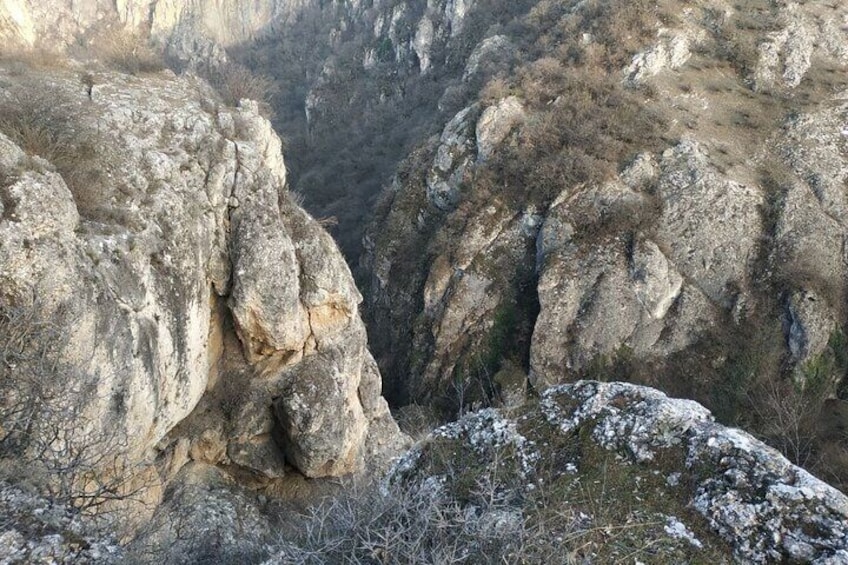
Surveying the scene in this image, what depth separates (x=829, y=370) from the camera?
72.4ft

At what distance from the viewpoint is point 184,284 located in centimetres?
1270

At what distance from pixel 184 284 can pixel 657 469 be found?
1131 cm

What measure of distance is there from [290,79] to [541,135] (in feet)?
182

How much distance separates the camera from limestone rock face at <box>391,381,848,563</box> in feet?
13.1

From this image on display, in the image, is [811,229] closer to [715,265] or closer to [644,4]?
[715,265]

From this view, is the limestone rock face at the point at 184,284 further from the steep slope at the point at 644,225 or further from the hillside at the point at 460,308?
the steep slope at the point at 644,225

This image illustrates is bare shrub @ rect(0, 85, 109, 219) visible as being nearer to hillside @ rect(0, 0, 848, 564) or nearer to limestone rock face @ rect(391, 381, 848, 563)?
hillside @ rect(0, 0, 848, 564)

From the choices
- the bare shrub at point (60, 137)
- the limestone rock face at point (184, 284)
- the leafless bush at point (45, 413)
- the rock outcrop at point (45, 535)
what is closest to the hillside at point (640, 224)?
the limestone rock face at point (184, 284)

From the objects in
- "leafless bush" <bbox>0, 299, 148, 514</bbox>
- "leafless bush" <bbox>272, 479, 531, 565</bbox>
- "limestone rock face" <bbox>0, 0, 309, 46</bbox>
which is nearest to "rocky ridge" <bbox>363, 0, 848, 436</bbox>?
"leafless bush" <bbox>0, 299, 148, 514</bbox>

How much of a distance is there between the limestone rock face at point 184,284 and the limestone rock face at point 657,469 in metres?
7.10

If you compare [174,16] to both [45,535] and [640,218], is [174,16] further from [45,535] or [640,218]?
[45,535]

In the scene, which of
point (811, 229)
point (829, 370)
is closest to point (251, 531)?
point (829, 370)

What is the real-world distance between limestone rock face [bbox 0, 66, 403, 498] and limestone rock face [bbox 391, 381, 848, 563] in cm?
710

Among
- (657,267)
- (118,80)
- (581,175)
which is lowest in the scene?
(657,267)
